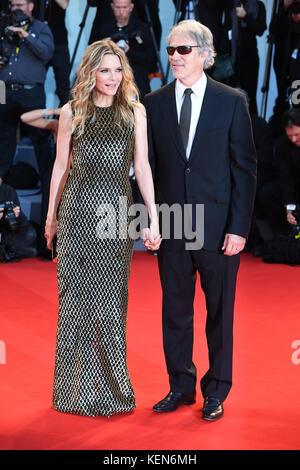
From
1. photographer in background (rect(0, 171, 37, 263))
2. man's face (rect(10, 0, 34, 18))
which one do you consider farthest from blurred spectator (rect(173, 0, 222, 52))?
photographer in background (rect(0, 171, 37, 263))

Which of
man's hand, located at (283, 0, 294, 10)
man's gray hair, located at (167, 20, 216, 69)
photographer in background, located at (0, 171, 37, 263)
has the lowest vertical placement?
photographer in background, located at (0, 171, 37, 263)

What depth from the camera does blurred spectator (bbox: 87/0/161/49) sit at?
7.29 meters

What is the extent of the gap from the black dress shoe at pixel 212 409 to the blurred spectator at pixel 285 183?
3.51 meters

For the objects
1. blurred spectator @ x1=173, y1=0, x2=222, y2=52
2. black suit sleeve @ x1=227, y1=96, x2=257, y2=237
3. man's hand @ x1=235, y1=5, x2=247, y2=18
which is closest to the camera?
black suit sleeve @ x1=227, y1=96, x2=257, y2=237

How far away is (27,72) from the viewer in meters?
6.62

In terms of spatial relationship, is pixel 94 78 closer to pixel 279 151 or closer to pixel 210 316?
pixel 210 316

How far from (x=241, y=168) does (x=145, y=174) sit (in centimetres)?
38

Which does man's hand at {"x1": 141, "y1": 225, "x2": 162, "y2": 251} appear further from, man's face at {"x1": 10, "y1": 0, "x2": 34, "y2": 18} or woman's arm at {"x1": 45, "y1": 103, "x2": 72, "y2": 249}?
man's face at {"x1": 10, "y1": 0, "x2": 34, "y2": 18}

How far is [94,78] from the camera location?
291cm

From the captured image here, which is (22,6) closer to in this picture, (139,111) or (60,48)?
(60,48)

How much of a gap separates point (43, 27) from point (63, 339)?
4188 mm

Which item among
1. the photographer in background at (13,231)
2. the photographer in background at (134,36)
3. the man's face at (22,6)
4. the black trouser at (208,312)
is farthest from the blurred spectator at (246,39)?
the black trouser at (208,312)

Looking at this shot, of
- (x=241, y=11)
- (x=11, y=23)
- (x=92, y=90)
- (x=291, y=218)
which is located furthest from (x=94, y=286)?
(x=241, y=11)

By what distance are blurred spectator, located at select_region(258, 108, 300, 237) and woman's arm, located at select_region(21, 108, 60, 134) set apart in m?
1.94
